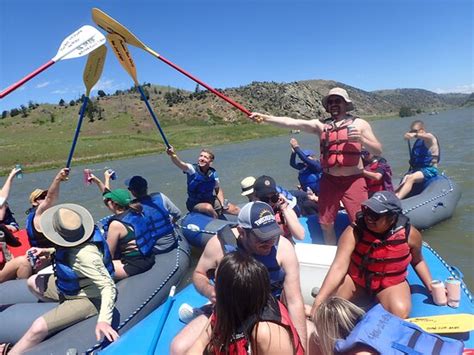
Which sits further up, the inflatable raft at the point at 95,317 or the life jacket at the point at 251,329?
the life jacket at the point at 251,329

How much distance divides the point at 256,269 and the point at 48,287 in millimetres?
2321

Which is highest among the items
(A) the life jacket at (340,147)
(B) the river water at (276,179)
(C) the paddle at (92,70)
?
(C) the paddle at (92,70)

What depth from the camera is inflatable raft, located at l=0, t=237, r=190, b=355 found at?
2725 millimetres

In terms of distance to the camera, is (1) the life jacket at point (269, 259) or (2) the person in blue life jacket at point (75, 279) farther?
(2) the person in blue life jacket at point (75, 279)

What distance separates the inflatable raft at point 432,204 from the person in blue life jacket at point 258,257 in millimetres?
3557

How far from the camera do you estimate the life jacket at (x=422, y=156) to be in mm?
6219

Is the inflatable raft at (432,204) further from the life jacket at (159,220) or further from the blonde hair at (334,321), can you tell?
the blonde hair at (334,321)

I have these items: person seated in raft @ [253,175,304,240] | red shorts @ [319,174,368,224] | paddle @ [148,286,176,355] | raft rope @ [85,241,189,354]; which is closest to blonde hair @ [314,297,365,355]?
paddle @ [148,286,176,355]

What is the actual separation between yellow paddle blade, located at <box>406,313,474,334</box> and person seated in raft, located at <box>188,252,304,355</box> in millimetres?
1060

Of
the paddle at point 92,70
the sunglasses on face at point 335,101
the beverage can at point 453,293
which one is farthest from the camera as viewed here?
the paddle at point 92,70

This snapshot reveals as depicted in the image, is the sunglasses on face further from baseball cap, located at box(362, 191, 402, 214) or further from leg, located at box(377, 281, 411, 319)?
leg, located at box(377, 281, 411, 319)

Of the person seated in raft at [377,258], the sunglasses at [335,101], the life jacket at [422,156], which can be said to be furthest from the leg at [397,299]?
the life jacket at [422,156]

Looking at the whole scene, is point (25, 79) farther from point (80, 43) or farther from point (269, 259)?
point (269, 259)

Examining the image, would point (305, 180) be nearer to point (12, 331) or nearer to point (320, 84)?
point (12, 331)
